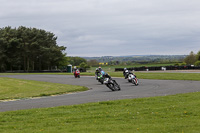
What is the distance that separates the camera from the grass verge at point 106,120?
780cm

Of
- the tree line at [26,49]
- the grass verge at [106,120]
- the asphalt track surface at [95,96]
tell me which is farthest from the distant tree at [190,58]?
the grass verge at [106,120]

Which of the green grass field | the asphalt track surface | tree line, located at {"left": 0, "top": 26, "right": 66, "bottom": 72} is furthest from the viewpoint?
tree line, located at {"left": 0, "top": 26, "right": 66, "bottom": 72}

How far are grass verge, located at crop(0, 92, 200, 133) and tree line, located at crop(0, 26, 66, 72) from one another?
7253cm

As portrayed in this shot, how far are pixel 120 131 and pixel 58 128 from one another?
5.34 ft

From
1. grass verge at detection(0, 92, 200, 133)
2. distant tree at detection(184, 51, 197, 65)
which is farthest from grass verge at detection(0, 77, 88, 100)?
distant tree at detection(184, 51, 197, 65)

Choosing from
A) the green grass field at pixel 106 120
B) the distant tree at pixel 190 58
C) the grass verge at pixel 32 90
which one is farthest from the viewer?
the distant tree at pixel 190 58

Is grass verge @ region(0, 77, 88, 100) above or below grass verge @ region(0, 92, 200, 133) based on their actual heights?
below

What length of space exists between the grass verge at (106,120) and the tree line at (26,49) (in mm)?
72525

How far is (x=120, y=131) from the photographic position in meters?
7.54

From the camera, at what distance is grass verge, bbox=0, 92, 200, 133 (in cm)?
780

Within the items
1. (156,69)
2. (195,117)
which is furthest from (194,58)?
(195,117)

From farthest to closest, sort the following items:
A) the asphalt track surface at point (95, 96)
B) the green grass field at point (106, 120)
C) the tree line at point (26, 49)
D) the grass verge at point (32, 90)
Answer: the tree line at point (26, 49) < the grass verge at point (32, 90) < the asphalt track surface at point (95, 96) < the green grass field at point (106, 120)

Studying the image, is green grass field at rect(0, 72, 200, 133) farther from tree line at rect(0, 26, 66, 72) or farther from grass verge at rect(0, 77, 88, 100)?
tree line at rect(0, 26, 66, 72)

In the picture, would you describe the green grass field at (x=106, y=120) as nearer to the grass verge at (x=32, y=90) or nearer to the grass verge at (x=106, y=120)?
the grass verge at (x=106, y=120)
